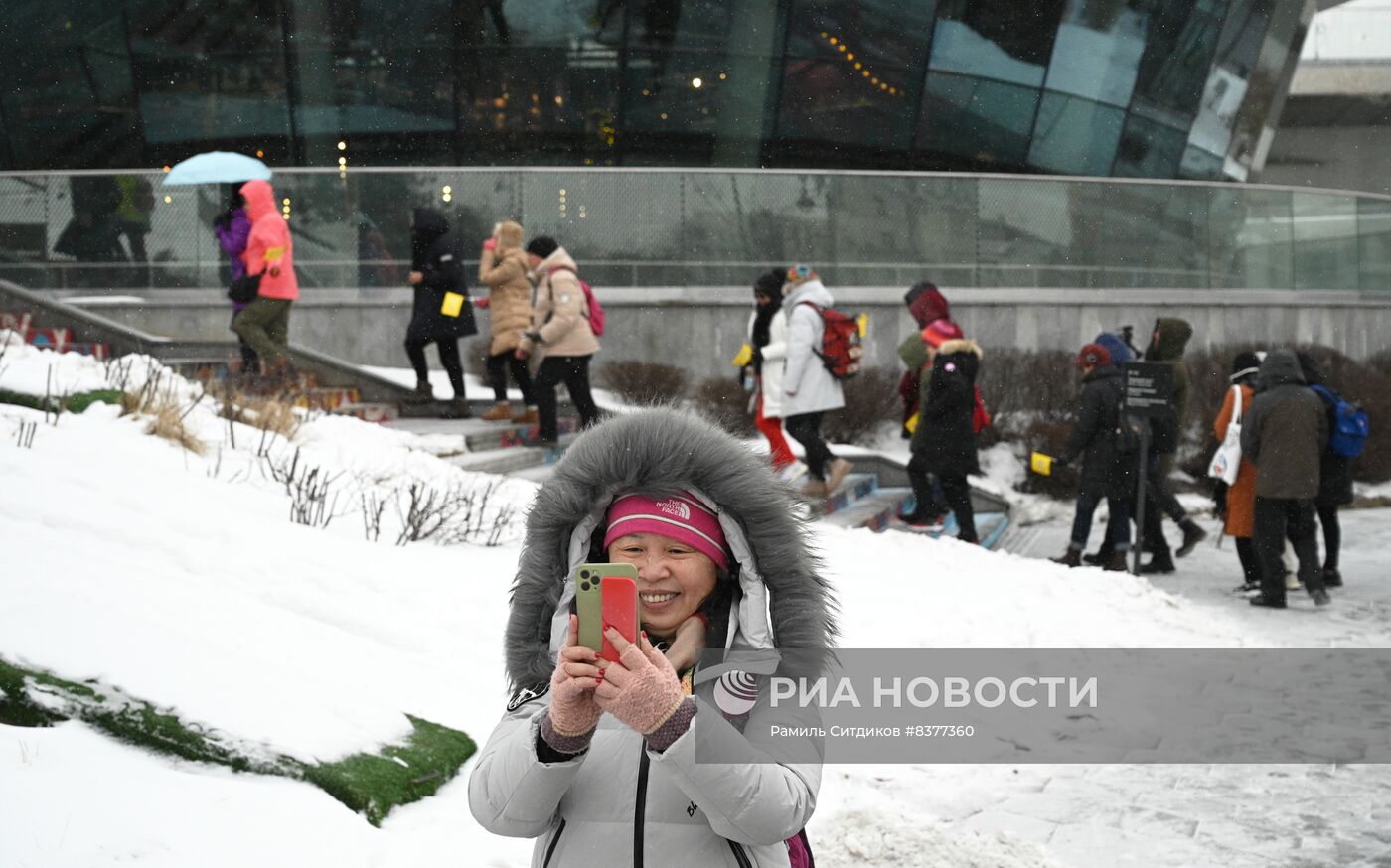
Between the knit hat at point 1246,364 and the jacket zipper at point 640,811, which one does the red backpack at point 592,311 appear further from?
the jacket zipper at point 640,811

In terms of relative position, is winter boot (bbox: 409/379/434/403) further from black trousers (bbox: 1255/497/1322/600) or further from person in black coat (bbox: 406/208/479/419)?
black trousers (bbox: 1255/497/1322/600)

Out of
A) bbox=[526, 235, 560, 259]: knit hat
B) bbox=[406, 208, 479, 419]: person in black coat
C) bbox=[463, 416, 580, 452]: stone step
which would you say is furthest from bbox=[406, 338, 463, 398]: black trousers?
bbox=[526, 235, 560, 259]: knit hat

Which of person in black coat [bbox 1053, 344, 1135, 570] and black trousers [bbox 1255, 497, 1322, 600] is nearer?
black trousers [bbox 1255, 497, 1322, 600]

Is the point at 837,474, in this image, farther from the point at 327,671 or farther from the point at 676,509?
the point at 676,509

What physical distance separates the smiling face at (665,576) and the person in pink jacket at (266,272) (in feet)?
34.1

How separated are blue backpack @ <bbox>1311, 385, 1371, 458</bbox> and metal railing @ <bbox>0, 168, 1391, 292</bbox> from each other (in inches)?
396

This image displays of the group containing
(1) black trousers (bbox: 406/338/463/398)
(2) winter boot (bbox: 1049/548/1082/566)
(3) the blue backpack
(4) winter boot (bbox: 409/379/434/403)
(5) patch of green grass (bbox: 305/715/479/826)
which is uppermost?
(5) patch of green grass (bbox: 305/715/479/826)

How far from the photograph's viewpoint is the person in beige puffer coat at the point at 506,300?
13.8 metres

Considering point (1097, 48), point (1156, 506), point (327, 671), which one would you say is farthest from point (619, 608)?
point (1097, 48)

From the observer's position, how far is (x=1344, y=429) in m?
10.5

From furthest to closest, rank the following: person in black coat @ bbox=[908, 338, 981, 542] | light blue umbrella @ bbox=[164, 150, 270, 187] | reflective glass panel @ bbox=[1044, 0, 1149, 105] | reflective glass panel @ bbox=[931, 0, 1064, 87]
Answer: reflective glass panel @ bbox=[1044, 0, 1149, 105] < reflective glass panel @ bbox=[931, 0, 1064, 87] < light blue umbrella @ bbox=[164, 150, 270, 187] < person in black coat @ bbox=[908, 338, 981, 542]

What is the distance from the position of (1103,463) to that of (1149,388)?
0.79m

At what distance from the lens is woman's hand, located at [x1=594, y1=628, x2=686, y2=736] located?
7.39ft

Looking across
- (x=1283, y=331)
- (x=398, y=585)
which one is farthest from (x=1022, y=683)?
(x=1283, y=331)
